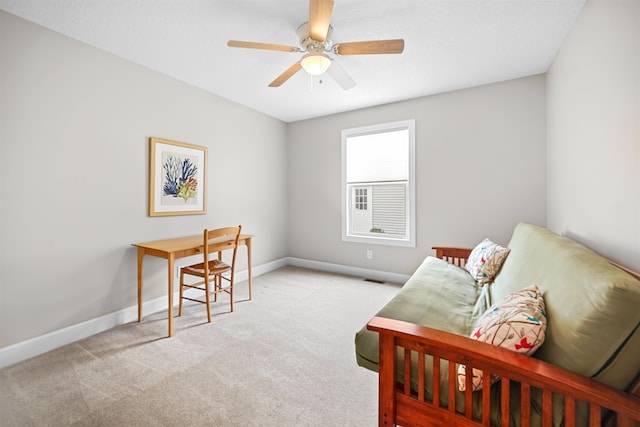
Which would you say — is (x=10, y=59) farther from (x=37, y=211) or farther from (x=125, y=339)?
(x=125, y=339)

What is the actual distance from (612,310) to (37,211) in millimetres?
3281

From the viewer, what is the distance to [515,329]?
3.32 feet

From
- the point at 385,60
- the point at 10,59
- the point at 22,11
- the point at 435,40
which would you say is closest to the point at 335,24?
the point at 385,60

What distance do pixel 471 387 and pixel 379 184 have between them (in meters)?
3.07

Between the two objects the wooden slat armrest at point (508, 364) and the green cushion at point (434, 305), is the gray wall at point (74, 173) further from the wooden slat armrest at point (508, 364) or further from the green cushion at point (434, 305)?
the wooden slat armrest at point (508, 364)

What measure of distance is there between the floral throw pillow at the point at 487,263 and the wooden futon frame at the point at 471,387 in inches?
51.0

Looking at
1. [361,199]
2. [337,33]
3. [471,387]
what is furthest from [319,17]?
[361,199]

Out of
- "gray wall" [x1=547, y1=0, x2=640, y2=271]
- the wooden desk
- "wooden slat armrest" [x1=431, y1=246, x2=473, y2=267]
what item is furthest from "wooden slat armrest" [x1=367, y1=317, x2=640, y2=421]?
"wooden slat armrest" [x1=431, y1=246, x2=473, y2=267]

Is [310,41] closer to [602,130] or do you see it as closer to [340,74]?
[340,74]

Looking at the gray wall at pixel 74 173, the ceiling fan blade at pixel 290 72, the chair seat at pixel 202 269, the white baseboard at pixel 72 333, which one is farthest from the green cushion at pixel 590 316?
the gray wall at pixel 74 173

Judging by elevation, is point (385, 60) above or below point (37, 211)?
above

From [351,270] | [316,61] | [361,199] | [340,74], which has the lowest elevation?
[351,270]

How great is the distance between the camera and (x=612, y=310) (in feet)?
2.67

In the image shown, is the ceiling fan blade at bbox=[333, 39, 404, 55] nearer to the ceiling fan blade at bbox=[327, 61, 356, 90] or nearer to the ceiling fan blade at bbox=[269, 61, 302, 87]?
the ceiling fan blade at bbox=[327, 61, 356, 90]
